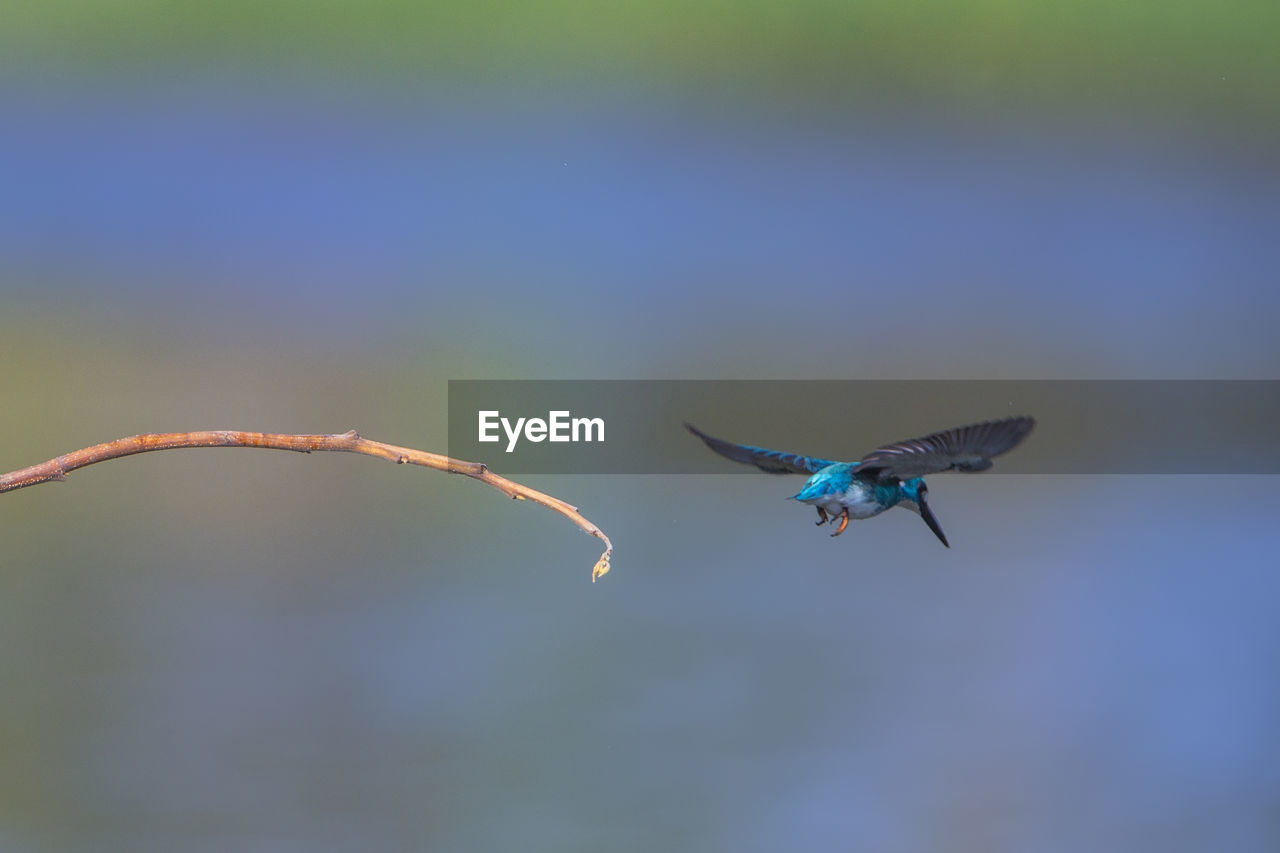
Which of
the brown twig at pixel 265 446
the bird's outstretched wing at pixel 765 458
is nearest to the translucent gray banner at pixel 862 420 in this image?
the bird's outstretched wing at pixel 765 458

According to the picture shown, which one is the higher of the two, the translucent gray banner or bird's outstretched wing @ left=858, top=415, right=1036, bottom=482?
the translucent gray banner

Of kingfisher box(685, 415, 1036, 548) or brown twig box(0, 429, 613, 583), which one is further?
kingfisher box(685, 415, 1036, 548)

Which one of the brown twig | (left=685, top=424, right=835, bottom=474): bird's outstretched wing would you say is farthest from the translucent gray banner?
the brown twig

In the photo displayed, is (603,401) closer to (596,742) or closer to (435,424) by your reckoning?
(435,424)

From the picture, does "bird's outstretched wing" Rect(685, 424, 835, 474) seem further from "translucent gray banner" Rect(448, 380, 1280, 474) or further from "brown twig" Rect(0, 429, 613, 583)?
"translucent gray banner" Rect(448, 380, 1280, 474)

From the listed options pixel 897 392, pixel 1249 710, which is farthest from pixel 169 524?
pixel 1249 710

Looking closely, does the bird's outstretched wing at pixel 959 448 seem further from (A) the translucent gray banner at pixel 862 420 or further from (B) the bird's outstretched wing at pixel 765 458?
(A) the translucent gray banner at pixel 862 420
